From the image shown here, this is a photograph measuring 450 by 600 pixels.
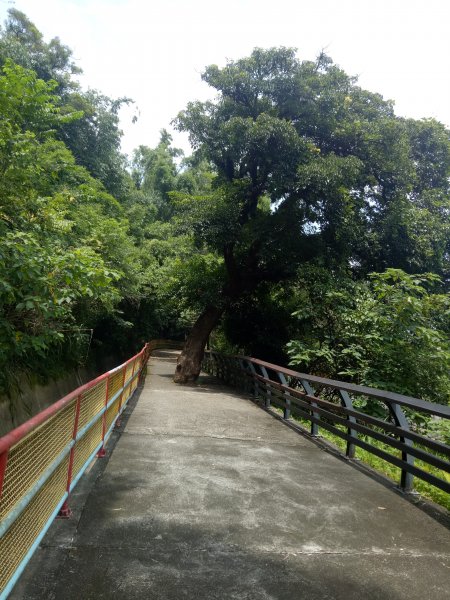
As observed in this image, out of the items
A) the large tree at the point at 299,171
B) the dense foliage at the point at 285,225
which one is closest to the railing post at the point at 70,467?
the dense foliage at the point at 285,225

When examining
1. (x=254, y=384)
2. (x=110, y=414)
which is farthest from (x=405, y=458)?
(x=254, y=384)

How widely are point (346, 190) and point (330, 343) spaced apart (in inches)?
192

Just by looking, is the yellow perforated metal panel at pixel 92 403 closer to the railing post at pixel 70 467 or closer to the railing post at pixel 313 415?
the railing post at pixel 70 467

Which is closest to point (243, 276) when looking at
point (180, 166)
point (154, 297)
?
point (154, 297)

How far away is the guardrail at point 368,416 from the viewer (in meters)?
4.58

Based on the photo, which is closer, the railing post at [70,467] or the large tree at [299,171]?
the railing post at [70,467]

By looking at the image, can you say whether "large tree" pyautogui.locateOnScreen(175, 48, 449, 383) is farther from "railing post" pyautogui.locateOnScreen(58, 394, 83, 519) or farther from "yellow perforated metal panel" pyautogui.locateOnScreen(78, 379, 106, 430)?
"railing post" pyautogui.locateOnScreen(58, 394, 83, 519)

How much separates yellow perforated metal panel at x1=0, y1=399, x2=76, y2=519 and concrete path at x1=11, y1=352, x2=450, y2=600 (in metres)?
0.65

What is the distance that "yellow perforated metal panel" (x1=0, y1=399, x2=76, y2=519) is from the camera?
2439 millimetres

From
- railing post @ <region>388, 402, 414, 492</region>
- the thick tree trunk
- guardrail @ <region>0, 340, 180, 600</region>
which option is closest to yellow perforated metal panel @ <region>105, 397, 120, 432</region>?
guardrail @ <region>0, 340, 180, 600</region>

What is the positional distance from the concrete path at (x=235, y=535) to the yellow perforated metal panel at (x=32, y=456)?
655 millimetres

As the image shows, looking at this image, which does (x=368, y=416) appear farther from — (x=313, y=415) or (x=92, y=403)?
(x=92, y=403)

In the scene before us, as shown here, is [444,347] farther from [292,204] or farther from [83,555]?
[83,555]

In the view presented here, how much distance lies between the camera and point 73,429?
12.8 feet
